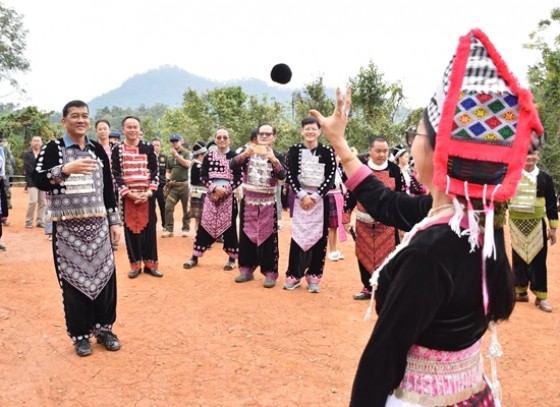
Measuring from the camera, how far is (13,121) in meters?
22.5

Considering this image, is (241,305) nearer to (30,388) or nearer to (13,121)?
(30,388)

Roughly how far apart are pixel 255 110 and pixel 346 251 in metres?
16.6

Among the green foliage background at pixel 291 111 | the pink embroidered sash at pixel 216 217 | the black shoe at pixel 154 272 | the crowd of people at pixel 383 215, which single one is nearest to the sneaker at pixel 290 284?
the crowd of people at pixel 383 215

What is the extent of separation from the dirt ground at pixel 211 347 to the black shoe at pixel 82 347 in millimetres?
57

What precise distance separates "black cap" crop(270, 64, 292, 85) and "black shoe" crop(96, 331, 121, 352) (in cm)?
279

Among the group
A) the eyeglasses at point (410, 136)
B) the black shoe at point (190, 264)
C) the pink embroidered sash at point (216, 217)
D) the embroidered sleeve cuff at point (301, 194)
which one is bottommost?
the black shoe at point (190, 264)

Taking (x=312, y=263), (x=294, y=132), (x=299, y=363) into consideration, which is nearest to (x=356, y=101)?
(x=294, y=132)

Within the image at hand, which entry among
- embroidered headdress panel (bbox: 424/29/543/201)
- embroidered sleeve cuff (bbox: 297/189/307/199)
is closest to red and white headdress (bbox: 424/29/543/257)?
embroidered headdress panel (bbox: 424/29/543/201)

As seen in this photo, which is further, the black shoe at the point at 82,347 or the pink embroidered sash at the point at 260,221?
the pink embroidered sash at the point at 260,221

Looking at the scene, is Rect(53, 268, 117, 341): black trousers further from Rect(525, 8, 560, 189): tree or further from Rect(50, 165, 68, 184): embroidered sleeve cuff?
Rect(525, 8, 560, 189): tree

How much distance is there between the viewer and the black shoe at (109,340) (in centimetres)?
401

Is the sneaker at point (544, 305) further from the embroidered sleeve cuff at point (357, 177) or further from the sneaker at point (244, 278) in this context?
the embroidered sleeve cuff at point (357, 177)

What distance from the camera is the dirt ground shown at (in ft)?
11.0

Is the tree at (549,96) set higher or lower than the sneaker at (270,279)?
higher
